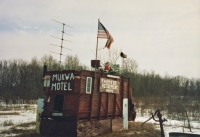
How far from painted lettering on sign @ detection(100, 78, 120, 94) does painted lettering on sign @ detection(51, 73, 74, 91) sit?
2.09 metres

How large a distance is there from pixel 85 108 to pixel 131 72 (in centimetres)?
4887

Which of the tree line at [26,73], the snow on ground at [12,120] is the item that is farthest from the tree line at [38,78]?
the snow on ground at [12,120]

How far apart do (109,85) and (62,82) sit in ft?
10.6

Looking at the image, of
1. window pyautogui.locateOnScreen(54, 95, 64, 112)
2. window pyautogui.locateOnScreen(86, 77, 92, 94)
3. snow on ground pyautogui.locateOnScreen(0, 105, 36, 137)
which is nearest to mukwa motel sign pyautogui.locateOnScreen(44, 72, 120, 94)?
window pyautogui.locateOnScreen(54, 95, 64, 112)

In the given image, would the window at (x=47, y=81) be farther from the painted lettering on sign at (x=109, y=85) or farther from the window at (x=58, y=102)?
the painted lettering on sign at (x=109, y=85)

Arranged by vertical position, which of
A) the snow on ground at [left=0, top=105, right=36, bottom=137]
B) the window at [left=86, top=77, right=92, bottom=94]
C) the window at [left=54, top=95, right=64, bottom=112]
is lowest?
the snow on ground at [left=0, top=105, right=36, bottom=137]

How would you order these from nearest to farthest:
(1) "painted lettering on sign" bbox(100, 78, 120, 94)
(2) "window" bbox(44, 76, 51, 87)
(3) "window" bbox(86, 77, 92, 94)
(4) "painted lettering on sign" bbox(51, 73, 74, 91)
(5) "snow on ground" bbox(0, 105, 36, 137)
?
1. (4) "painted lettering on sign" bbox(51, 73, 74, 91)
2. (3) "window" bbox(86, 77, 92, 94)
3. (2) "window" bbox(44, 76, 51, 87)
4. (1) "painted lettering on sign" bbox(100, 78, 120, 94)
5. (5) "snow on ground" bbox(0, 105, 36, 137)

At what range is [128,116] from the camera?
16312mm

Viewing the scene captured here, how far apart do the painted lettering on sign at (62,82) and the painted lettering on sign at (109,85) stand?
2.09m

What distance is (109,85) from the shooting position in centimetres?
1351

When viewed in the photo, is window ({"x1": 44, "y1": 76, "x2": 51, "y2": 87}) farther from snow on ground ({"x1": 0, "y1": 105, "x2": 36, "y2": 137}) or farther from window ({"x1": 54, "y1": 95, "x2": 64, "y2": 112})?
snow on ground ({"x1": 0, "y1": 105, "x2": 36, "y2": 137})

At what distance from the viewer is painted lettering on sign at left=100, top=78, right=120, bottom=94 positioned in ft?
42.1

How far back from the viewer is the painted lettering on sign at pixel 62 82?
11.6 metres

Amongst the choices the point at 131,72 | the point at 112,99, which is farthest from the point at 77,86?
the point at 131,72
